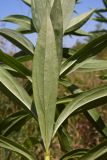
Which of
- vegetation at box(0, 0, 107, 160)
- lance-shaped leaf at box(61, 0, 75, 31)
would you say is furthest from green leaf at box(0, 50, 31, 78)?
lance-shaped leaf at box(61, 0, 75, 31)

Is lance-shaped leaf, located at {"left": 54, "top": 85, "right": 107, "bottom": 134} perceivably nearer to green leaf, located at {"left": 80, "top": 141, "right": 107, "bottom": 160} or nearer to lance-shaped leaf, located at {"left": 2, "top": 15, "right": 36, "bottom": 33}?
green leaf, located at {"left": 80, "top": 141, "right": 107, "bottom": 160}

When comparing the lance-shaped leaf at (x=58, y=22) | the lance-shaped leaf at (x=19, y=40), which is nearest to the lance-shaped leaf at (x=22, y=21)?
the lance-shaped leaf at (x=19, y=40)

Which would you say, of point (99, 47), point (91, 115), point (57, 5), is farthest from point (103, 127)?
point (57, 5)

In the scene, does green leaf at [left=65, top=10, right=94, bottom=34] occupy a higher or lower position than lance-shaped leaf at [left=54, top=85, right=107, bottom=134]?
higher

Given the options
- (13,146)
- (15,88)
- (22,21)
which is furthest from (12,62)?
(22,21)

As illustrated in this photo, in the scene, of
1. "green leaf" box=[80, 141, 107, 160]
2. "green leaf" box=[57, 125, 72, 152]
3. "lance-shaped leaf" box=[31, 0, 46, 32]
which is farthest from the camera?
"green leaf" box=[57, 125, 72, 152]

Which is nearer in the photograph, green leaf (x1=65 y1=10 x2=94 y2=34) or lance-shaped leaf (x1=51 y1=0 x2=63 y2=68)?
lance-shaped leaf (x1=51 y1=0 x2=63 y2=68)
